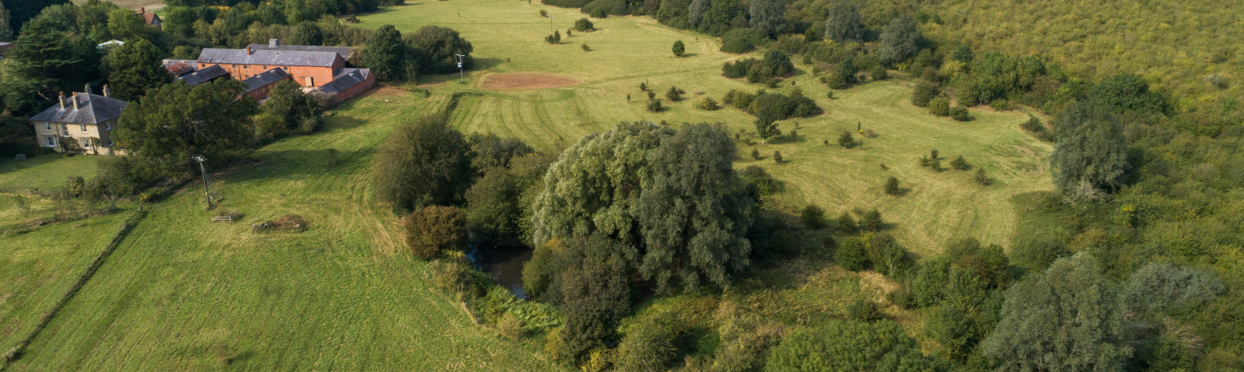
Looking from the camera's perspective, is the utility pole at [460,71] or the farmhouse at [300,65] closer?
the farmhouse at [300,65]

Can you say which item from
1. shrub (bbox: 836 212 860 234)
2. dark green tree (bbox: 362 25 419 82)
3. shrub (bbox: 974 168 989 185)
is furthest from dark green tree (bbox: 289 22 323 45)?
shrub (bbox: 974 168 989 185)

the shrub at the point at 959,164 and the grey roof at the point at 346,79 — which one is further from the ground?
the grey roof at the point at 346,79

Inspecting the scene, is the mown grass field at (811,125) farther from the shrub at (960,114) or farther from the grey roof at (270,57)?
the grey roof at (270,57)

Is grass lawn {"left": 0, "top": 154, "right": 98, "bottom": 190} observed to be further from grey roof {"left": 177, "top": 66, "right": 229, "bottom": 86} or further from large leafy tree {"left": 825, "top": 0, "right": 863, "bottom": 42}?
large leafy tree {"left": 825, "top": 0, "right": 863, "bottom": 42}

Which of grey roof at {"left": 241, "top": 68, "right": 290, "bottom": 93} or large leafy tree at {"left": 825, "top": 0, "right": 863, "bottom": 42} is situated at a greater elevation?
large leafy tree at {"left": 825, "top": 0, "right": 863, "bottom": 42}

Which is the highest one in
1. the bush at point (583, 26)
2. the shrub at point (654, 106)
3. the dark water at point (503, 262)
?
the bush at point (583, 26)

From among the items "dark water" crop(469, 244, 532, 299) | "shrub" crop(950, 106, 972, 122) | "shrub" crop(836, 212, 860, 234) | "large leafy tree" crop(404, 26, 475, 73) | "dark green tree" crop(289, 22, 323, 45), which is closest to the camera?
"dark water" crop(469, 244, 532, 299)

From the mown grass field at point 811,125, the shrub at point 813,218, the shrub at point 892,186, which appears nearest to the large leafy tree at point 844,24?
the mown grass field at point 811,125
